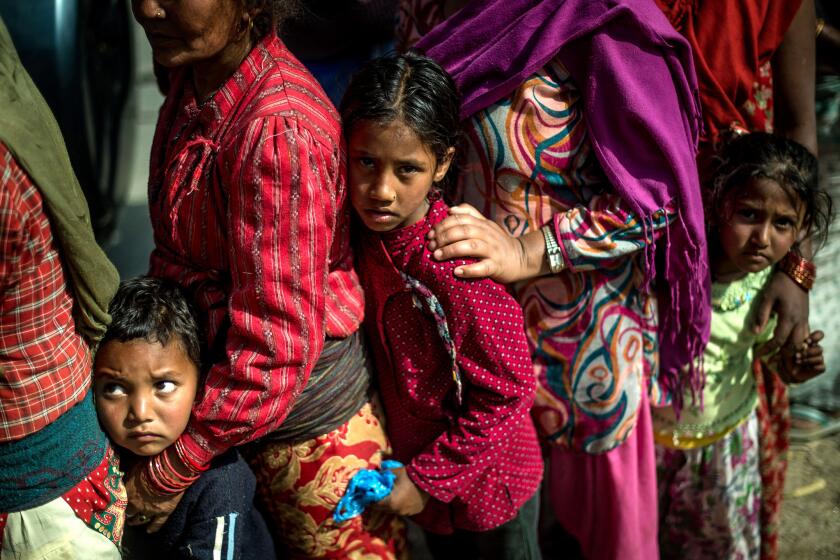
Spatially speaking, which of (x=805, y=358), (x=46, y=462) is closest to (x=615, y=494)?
(x=805, y=358)

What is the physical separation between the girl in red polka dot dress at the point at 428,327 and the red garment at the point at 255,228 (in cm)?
11

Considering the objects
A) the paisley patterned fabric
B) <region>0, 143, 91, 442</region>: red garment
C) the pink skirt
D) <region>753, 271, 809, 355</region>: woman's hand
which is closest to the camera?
<region>0, 143, 91, 442</region>: red garment

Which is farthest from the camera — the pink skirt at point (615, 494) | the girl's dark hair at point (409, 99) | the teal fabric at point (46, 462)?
the pink skirt at point (615, 494)

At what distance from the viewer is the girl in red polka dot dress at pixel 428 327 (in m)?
1.80

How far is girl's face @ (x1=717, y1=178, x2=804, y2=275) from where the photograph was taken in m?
2.21

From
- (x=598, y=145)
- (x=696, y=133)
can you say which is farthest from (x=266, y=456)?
(x=696, y=133)

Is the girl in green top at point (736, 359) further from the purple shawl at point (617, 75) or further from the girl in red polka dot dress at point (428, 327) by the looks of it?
the girl in red polka dot dress at point (428, 327)

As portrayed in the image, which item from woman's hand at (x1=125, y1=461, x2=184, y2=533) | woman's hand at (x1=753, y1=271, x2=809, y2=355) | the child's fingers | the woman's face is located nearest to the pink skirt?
woman's hand at (x1=753, y1=271, x2=809, y2=355)

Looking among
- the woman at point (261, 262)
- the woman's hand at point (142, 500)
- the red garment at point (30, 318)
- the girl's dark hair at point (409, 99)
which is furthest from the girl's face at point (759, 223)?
the red garment at point (30, 318)

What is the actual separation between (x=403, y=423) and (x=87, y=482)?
764 mm

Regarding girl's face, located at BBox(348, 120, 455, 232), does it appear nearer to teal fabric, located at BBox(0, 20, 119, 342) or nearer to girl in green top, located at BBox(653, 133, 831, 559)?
teal fabric, located at BBox(0, 20, 119, 342)

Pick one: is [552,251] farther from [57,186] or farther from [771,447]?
[771,447]

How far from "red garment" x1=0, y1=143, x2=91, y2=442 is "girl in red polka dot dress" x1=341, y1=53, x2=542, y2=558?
0.66 m

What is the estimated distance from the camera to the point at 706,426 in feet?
8.25
